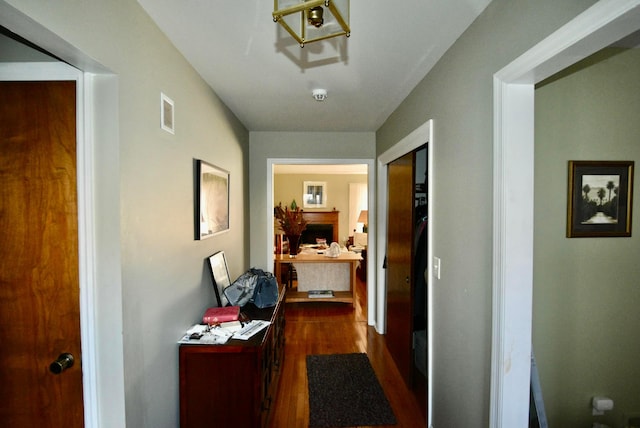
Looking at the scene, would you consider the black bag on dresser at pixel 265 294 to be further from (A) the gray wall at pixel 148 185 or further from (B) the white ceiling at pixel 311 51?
(B) the white ceiling at pixel 311 51

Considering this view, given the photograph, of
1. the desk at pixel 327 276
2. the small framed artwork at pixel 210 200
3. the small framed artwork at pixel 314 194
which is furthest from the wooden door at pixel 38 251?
the small framed artwork at pixel 314 194

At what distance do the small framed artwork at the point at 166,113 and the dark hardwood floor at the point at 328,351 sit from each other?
6.95ft

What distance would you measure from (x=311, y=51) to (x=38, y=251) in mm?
1673

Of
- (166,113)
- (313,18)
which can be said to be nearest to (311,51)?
(166,113)

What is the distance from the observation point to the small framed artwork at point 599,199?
1566mm

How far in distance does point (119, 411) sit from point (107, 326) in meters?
0.36

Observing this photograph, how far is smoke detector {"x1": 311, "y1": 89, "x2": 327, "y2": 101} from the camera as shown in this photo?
7.62 feet

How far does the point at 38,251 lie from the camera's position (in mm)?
1175

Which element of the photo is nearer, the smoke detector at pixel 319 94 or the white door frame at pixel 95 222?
the white door frame at pixel 95 222

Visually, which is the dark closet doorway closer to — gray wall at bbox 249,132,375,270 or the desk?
gray wall at bbox 249,132,375,270

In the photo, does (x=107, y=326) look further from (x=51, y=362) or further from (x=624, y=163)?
(x=624, y=163)

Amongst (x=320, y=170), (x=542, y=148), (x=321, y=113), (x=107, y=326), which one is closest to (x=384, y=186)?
(x=321, y=113)

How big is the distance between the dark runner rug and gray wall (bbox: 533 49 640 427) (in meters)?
1.14

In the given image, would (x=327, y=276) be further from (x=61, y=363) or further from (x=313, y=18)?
(x=313, y=18)
